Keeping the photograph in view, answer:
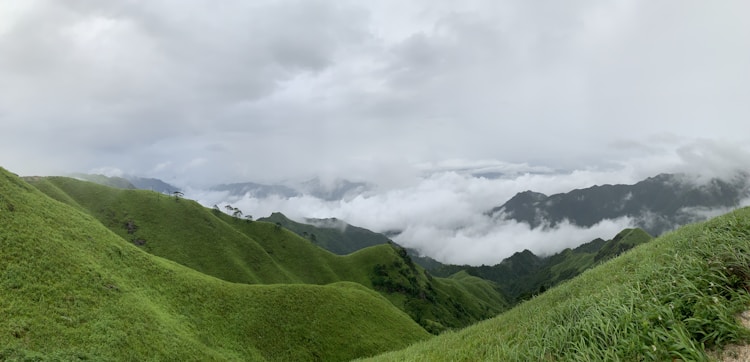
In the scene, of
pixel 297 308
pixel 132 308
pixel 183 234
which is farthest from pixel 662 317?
pixel 183 234

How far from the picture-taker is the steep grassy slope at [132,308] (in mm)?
28797

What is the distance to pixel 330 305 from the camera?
66000 mm

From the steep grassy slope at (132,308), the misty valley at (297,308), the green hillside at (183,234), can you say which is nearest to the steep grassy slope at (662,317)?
the misty valley at (297,308)

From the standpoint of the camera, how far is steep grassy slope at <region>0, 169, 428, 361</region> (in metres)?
28.8

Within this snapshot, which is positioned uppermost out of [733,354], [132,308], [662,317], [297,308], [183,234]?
[662,317]

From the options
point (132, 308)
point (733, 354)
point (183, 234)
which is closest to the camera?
point (733, 354)

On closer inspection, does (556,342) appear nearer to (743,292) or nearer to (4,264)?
(743,292)

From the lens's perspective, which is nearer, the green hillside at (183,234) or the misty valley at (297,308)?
the misty valley at (297,308)

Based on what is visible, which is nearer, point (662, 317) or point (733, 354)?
point (733, 354)

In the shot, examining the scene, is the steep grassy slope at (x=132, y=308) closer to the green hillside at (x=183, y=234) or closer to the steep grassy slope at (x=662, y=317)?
the steep grassy slope at (x=662, y=317)

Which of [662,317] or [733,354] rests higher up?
[662,317]

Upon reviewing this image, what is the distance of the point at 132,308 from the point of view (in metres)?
37.1

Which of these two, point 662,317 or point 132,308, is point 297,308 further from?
point 662,317

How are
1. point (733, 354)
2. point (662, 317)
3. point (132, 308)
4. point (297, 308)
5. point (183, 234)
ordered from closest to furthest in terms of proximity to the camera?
point (733, 354), point (662, 317), point (132, 308), point (297, 308), point (183, 234)
